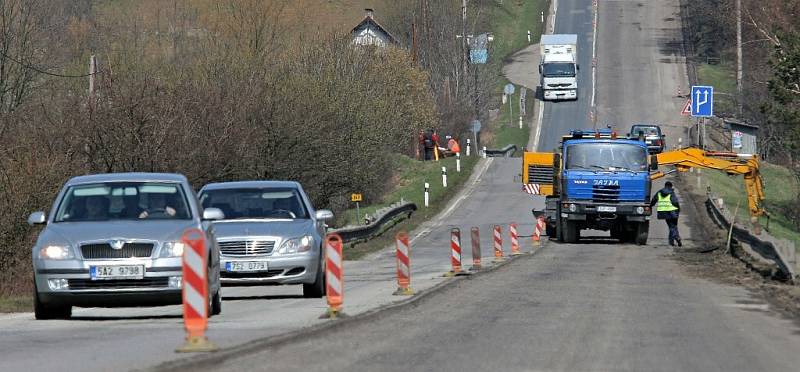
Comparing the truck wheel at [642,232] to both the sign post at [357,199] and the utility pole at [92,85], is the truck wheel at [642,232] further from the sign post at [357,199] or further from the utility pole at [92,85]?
the utility pole at [92,85]

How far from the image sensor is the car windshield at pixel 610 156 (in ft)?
112

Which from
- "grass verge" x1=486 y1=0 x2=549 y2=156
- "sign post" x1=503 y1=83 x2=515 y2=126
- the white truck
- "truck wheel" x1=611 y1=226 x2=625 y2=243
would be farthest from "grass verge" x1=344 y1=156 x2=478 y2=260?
the white truck

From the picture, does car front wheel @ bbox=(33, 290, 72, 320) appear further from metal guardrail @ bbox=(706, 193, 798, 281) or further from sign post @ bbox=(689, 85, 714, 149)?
sign post @ bbox=(689, 85, 714, 149)

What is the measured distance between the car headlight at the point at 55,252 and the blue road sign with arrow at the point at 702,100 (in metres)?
37.7

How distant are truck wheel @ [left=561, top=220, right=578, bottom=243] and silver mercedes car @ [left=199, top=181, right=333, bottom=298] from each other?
663 inches

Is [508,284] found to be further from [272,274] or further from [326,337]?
[326,337]

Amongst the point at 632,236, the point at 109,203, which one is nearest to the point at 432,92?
the point at 632,236

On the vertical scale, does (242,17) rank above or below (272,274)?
above

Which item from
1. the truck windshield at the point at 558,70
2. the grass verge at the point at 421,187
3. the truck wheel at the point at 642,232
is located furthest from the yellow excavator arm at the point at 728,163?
the truck windshield at the point at 558,70

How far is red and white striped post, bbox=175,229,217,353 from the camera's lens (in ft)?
36.0

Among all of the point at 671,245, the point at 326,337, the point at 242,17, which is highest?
the point at 242,17

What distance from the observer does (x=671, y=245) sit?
116 ft

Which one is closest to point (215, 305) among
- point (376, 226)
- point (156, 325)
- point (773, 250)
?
point (156, 325)

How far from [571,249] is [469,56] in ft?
140
